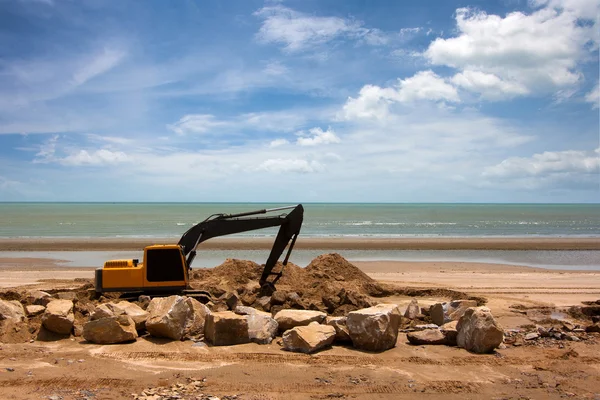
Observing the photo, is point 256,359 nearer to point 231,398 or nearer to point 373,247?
point 231,398

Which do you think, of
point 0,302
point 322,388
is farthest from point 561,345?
point 0,302

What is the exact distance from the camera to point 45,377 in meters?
8.05

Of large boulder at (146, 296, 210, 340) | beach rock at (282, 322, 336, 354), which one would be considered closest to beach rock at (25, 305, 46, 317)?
large boulder at (146, 296, 210, 340)

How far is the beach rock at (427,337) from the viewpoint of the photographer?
10123 mm

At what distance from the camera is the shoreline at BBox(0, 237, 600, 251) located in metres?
33.2

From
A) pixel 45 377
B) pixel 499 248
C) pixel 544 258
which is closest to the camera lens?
pixel 45 377

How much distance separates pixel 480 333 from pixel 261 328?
164 inches

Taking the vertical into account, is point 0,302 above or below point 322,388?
above

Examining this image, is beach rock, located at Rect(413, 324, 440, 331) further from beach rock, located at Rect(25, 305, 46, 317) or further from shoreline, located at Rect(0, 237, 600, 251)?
shoreline, located at Rect(0, 237, 600, 251)

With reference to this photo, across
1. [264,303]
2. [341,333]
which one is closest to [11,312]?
[264,303]

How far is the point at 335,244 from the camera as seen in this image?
3509cm

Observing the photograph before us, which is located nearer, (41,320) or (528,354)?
(528,354)

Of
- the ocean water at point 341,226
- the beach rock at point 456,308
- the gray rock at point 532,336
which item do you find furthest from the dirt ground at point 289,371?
the ocean water at point 341,226

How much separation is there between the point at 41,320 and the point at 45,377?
2.89 meters
